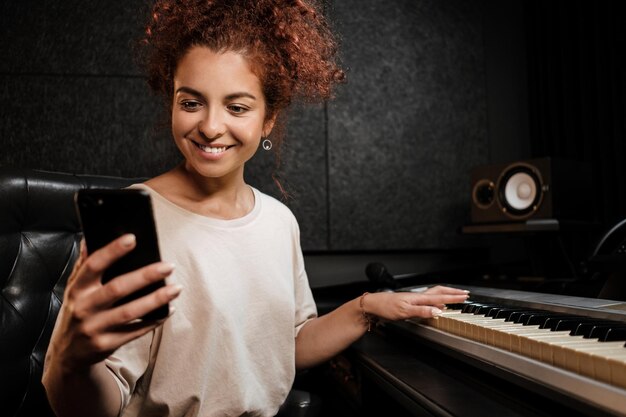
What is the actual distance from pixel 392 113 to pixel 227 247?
1.43 meters

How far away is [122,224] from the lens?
1.86ft

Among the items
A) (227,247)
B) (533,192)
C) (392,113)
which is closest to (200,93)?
(227,247)

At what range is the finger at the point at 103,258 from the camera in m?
0.53

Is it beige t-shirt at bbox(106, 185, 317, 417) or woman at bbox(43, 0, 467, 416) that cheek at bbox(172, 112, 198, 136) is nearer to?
woman at bbox(43, 0, 467, 416)

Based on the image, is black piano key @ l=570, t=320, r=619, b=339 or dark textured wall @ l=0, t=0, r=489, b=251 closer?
black piano key @ l=570, t=320, r=619, b=339

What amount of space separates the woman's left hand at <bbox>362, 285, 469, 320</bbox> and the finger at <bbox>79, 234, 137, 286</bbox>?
0.62 m

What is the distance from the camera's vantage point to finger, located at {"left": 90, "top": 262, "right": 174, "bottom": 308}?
1.74ft

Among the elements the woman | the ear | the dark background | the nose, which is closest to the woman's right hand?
the woman

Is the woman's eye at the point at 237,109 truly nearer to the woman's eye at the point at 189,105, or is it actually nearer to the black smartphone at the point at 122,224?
the woman's eye at the point at 189,105

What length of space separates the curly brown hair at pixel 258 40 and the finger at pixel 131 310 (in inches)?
22.2

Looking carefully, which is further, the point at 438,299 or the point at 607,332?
the point at 438,299

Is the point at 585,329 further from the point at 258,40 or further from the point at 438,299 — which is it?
the point at 258,40

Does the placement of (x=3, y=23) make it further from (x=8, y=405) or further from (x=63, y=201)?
(x=8, y=405)

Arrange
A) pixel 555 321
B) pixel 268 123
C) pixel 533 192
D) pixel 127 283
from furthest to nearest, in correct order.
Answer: pixel 533 192, pixel 268 123, pixel 555 321, pixel 127 283
